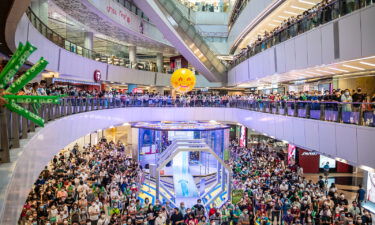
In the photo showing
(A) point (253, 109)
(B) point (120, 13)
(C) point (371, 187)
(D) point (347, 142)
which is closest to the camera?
(D) point (347, 142)

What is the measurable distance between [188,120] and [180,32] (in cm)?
783

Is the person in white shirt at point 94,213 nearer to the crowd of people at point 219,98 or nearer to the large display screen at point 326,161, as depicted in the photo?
the crowd of people at point 219,98

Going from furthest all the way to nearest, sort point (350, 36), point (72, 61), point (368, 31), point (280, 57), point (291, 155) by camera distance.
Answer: point (291, 155)
point (72, 61)
point (280, 57)
point (350, 36)
point (368, 31)

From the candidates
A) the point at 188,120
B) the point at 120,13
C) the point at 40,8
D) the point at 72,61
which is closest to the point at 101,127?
the point at 72,61

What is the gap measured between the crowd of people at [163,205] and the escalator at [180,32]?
10459 mm

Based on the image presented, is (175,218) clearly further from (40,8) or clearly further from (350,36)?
(40,8)

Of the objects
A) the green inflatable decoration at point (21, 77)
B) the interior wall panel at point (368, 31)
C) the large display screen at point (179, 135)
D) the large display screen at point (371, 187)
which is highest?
the interior wall panel at point (368, 31)

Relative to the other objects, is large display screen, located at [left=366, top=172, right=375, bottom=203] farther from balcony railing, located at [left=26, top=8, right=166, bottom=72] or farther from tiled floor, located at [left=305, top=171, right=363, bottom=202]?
balcony railing, located at [left=26, top=8, right=166, bottom=72]

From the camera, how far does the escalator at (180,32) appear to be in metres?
22.3

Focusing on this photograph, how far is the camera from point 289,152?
23.9 meters

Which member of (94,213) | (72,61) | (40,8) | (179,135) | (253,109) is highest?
(40,8)

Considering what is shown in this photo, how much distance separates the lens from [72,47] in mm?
21156

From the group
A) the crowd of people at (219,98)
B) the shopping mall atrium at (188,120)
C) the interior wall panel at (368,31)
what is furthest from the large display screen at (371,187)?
the interior wall panel at (368,31)

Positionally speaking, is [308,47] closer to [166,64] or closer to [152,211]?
[152,211]
